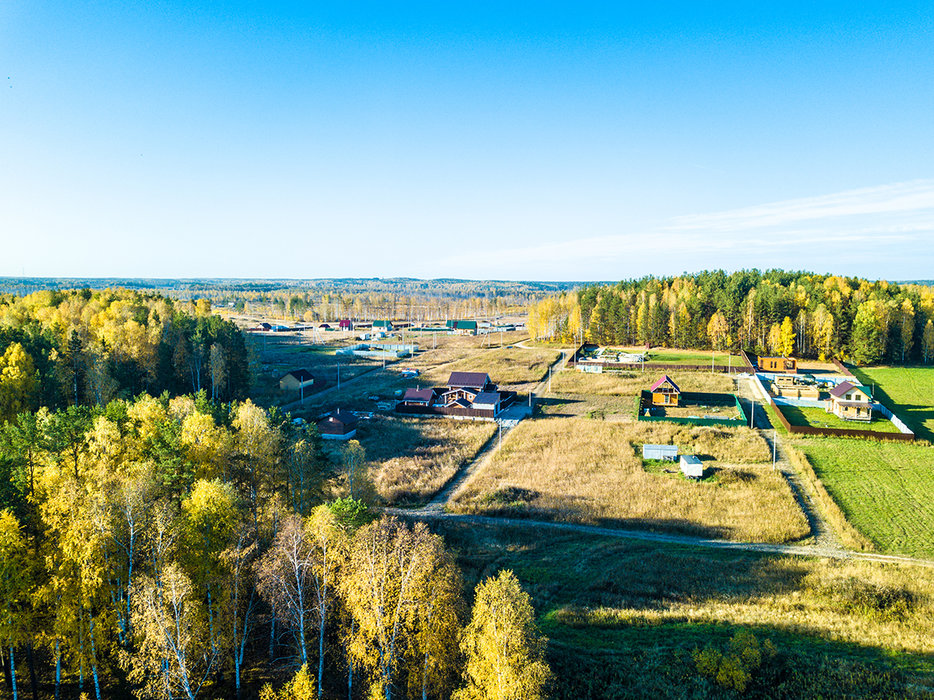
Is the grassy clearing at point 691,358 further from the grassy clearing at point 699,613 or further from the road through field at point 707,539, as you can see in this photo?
the grassy clearing at point 699,613

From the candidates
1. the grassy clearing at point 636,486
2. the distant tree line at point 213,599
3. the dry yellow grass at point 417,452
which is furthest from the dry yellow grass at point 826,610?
the dry yellow grass at point 417,452

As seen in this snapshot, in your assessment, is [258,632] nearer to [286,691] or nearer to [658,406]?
[286,691]

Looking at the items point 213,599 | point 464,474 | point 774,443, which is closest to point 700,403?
point 774,443

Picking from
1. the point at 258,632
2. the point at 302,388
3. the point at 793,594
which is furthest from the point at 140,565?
the point at 302,388

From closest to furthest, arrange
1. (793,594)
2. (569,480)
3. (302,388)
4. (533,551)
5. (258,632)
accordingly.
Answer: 1. (258,632)
2. (793,594)
3. (533,551)
4. (569,480)
5. (302,388)

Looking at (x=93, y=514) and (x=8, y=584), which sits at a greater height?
(x=93, y=514)

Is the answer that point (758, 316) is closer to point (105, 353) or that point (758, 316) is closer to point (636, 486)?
point (636, 486)

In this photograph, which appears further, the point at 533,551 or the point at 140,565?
the point at 533,551
